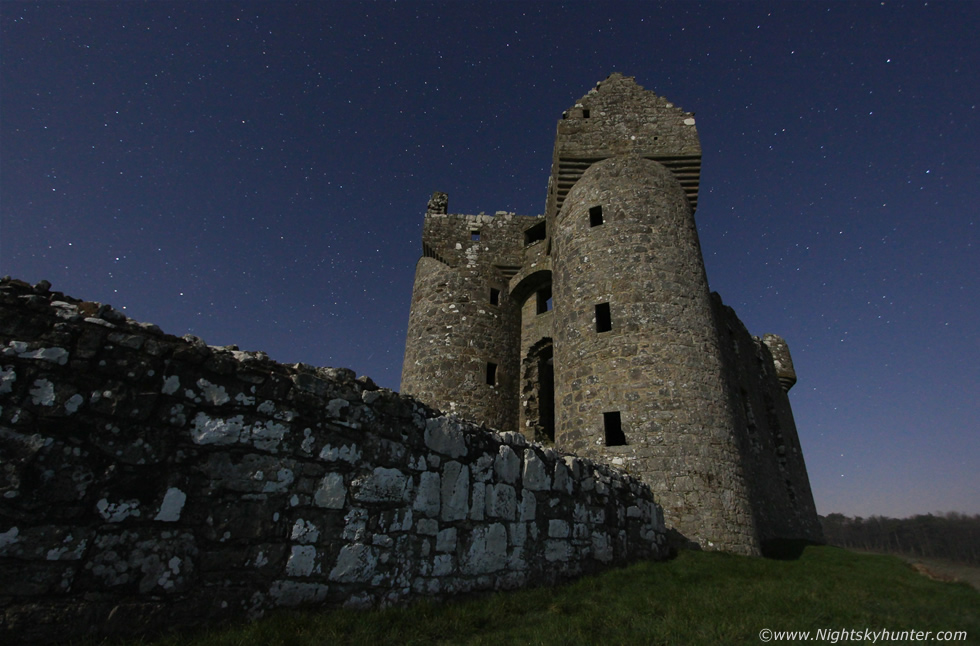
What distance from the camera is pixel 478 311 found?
1684 centimetres

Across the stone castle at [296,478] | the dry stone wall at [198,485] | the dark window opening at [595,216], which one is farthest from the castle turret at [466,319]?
the dry stone wall at [198,485]

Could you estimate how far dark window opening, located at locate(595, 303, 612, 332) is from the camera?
11.7m

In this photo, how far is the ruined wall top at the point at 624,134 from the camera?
1334 cm

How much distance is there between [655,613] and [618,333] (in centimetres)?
677

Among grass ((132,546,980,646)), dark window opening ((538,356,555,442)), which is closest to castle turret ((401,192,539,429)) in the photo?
dark window opening ((538,356,555,442))

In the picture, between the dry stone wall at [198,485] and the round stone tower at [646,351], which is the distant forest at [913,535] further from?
the dry stone wall at [198,485]

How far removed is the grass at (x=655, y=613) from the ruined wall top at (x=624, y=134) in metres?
9.75

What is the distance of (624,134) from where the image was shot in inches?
545

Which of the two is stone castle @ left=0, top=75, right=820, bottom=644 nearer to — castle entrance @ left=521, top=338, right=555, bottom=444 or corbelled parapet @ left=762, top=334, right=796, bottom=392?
castle entrance @ left=521, top=338, right=555, bottom=444

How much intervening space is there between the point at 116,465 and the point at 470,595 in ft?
10.9

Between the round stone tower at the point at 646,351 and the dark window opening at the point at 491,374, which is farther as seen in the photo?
the dark window opening at the point at 491,374

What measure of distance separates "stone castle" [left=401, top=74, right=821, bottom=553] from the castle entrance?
0.22 ft

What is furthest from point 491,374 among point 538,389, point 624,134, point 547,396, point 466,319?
point 624,134

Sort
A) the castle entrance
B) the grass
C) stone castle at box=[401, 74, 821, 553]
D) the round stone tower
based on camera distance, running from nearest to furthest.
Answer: the grass
the round stone tower
stone castle at box=[401, 74, 821, 553]
the castle entrance
